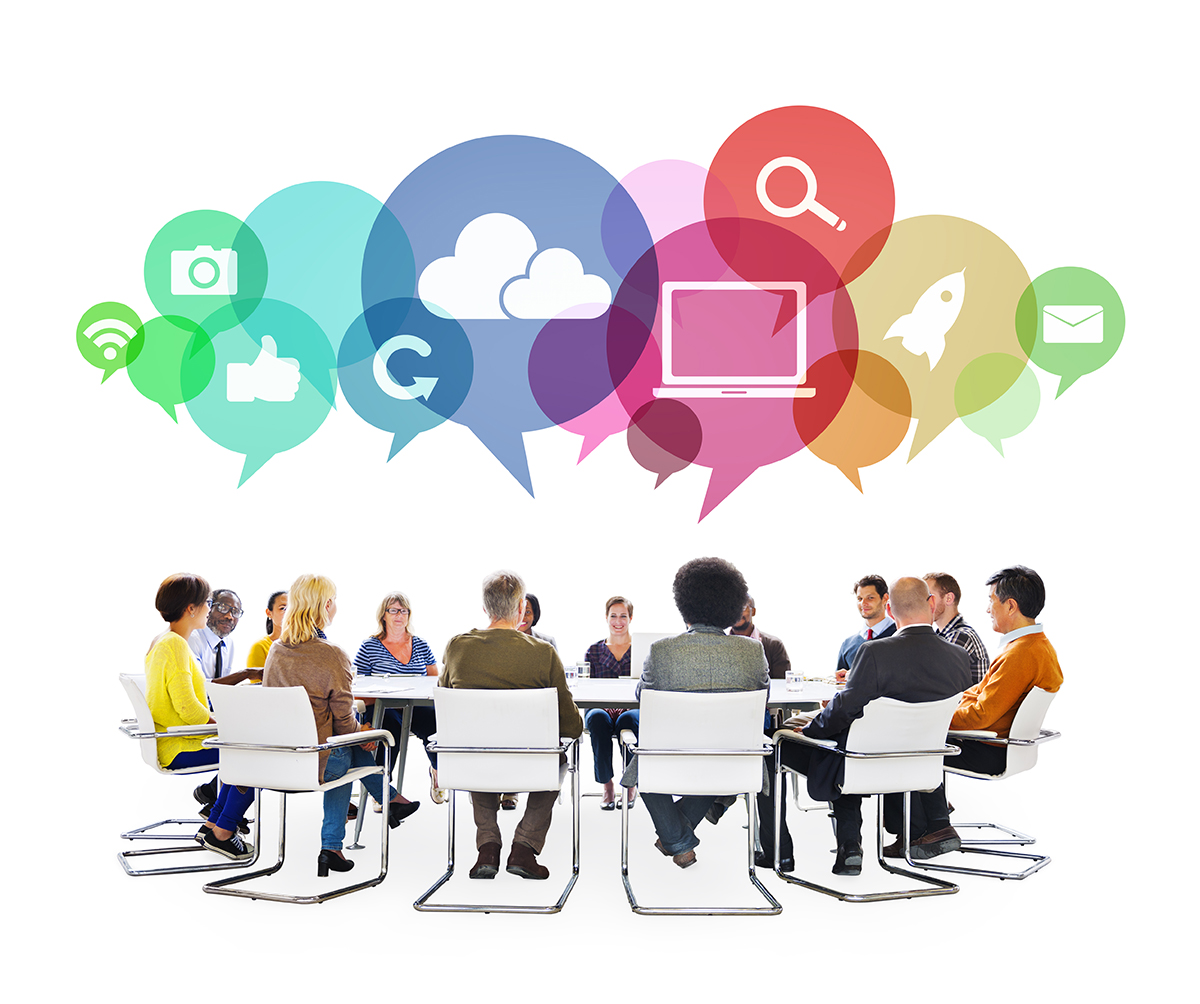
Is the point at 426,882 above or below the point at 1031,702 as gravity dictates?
below

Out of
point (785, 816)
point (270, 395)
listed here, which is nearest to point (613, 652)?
point (785, 816)

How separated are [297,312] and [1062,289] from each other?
5.12 metres

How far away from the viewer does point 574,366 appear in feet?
20.1

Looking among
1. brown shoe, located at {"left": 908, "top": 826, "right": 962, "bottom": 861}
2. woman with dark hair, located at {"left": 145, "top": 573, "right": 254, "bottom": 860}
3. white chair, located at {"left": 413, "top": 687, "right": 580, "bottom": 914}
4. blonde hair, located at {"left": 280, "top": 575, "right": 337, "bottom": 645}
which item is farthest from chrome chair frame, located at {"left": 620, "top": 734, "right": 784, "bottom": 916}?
woman with dark hair, located at {"left": 145, "top": 573, "right": 254, "bottom": 860}

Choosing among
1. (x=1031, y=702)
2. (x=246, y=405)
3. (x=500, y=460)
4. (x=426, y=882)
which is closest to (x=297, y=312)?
(x=246, y=405)

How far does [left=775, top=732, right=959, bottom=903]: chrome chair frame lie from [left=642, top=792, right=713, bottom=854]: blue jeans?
345 mm

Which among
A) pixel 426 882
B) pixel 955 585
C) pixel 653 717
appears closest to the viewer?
pixel 653 717

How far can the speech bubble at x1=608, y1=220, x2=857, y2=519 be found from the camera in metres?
6.01

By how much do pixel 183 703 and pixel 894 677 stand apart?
10.5 ft

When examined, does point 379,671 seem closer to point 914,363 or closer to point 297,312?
point 297,312

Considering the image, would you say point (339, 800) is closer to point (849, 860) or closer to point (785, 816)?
point (785, 816)

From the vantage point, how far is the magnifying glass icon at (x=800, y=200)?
19.4 ft

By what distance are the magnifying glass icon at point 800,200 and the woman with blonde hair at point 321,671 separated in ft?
12.5

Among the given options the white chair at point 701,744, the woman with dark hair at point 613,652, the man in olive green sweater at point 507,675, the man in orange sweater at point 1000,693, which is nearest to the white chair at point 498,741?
the man in olive green sweater at point 507,675
